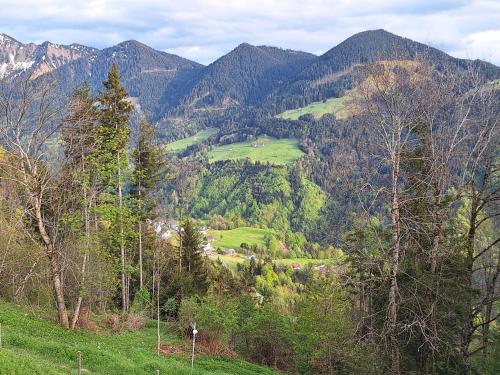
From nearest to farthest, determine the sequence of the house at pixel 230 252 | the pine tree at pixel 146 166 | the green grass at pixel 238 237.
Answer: the pine tree at pixel 146 166 < the house at pixel 230 252 < the green grass at pixel 238 237

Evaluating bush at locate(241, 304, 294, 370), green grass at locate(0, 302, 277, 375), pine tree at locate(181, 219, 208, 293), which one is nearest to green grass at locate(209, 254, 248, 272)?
pine tree at locate(181, 219, 208, 293)

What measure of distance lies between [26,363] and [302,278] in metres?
118

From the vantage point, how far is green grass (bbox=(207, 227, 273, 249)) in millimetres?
158500

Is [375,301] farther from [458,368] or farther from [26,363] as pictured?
[26,363]

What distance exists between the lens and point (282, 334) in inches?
1081

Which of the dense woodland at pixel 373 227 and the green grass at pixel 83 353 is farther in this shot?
the dense woodland at pixel 373 227

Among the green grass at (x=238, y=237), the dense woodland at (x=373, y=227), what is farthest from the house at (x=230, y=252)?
the dense woodland at (x=373, y=227)

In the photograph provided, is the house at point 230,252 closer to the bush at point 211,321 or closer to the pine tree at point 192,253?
the pine tree at point 192,253

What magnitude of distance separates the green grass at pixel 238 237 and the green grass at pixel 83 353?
128 m

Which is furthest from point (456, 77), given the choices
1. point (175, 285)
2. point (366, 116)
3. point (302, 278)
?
point (302, 278)

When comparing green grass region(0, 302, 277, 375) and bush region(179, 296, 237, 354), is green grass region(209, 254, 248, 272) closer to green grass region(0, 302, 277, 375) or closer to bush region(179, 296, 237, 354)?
bush region(179, 296, 237, 354)

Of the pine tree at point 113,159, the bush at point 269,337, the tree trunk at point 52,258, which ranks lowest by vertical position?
the bush at point 269,337

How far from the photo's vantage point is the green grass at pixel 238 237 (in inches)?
6240

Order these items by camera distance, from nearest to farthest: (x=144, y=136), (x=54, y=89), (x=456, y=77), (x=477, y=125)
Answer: (x=456, y=77) < (x=477, y=125) < (x=54, y=89) < (x=144, y=136)
